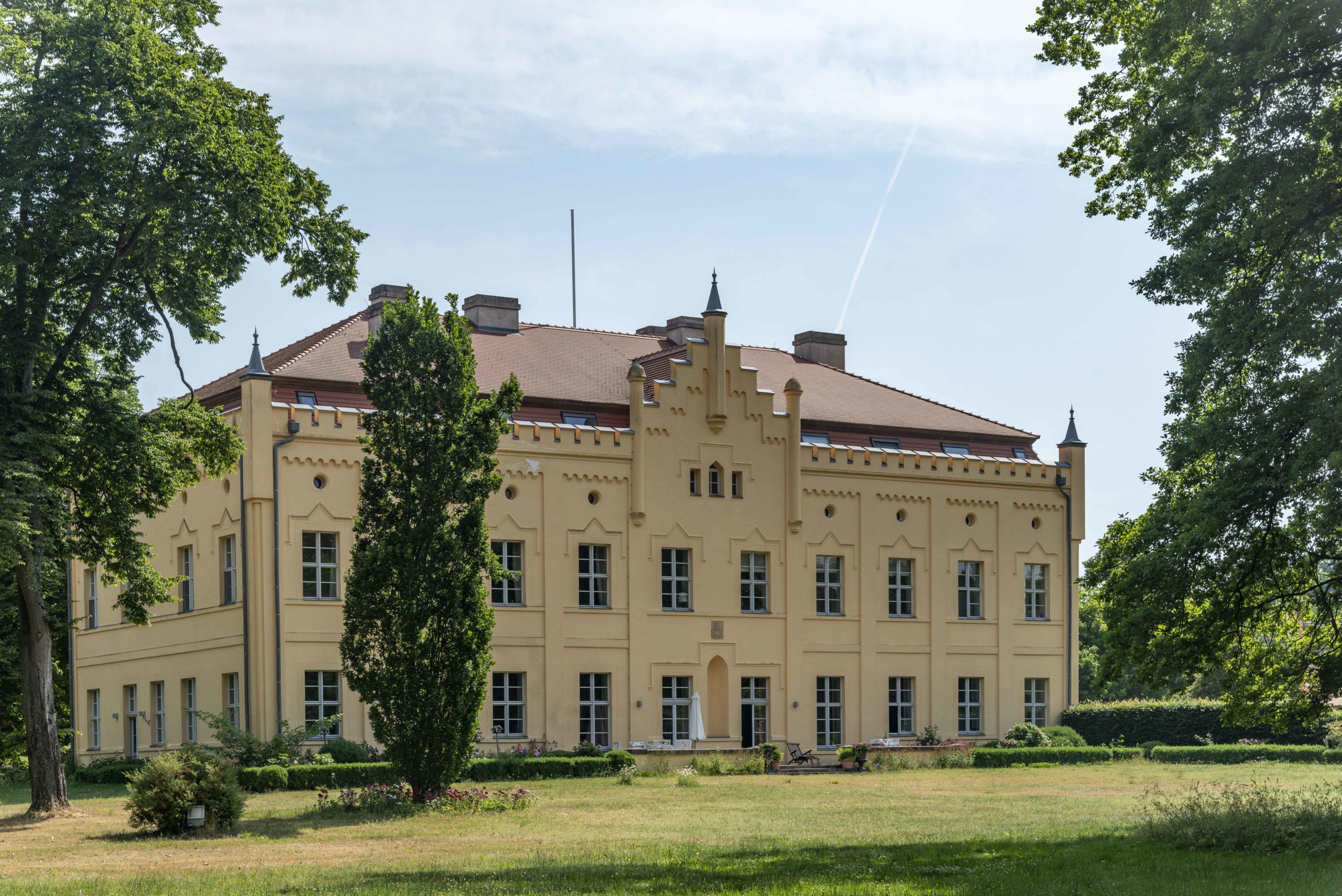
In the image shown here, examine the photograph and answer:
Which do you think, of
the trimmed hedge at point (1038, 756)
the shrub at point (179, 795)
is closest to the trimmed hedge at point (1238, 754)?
the trimmed hedge at point (1038, 756)

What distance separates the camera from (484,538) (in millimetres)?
28250

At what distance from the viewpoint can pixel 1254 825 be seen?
58.9ft

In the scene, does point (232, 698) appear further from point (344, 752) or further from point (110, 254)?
point (110, 254)

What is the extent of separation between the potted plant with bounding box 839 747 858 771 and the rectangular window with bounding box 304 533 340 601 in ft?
46.8

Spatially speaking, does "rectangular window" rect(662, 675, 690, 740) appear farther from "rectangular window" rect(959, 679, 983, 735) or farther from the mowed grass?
the mowed grass

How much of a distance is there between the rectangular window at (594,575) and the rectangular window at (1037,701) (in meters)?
15.1

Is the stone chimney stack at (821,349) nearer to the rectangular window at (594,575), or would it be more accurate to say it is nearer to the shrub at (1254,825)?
the rectangular window at (594,575)

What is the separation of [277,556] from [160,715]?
25.9 ft

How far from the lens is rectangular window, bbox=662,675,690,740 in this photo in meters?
44.0

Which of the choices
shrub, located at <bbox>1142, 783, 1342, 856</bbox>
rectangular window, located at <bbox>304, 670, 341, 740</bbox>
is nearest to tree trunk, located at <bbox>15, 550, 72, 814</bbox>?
rectangular window, located at <bbox>304, 670, 341, 740</bbox>

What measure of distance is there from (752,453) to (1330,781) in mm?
19728

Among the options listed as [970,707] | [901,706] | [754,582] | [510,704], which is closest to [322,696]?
[510,704]

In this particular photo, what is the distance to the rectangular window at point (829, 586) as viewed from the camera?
47031 millimetres

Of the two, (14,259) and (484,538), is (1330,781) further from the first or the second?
(14,259)
